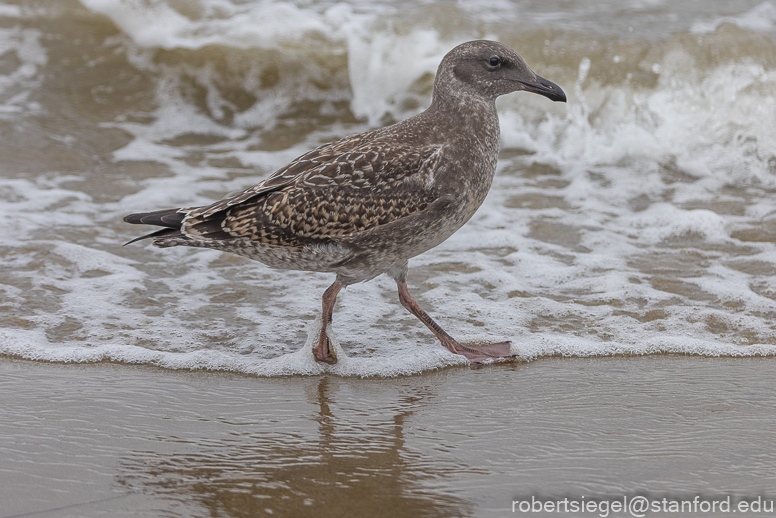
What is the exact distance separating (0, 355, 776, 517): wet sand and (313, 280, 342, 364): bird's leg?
176 mm

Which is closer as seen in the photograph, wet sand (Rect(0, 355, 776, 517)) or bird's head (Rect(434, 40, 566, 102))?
wet sand (Rect(0, 355, 776, 517))

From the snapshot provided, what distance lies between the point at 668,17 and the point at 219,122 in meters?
6.15

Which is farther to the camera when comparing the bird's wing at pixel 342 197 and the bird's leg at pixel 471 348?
the bird's leg at pixel 471 348

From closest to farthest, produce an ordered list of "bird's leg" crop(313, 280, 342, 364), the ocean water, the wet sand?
1. the wet sand
2. "bird's leg" crop(313, 280, 342, 364)
3. the ocean water

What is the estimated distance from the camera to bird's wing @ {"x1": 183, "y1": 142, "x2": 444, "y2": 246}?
4715mm

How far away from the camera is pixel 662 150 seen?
29.7 ft

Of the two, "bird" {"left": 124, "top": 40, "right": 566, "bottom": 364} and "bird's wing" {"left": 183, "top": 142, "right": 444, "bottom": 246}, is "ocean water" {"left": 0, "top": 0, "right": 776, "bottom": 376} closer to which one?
"bird" {"left": 124, "top": 40, "right": 566, "bottom": 364}

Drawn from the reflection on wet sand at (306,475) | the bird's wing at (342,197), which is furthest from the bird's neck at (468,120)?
the reflection on wet sand at (306,475)

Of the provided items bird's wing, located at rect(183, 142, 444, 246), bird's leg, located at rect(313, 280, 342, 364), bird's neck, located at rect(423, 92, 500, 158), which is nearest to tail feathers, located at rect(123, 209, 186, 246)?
bird's wing, located at rect(183, 142, 444, 246)

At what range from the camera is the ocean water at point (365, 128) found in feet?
17.3

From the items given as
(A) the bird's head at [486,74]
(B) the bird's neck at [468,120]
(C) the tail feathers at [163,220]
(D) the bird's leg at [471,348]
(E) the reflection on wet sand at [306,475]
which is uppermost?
(A) the bird's head at [486,74]

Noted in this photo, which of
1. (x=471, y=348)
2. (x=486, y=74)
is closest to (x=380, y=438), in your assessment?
Answer: (x=471, y=348)

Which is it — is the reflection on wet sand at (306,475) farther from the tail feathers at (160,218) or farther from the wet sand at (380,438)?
the tail feathers at (160,218)

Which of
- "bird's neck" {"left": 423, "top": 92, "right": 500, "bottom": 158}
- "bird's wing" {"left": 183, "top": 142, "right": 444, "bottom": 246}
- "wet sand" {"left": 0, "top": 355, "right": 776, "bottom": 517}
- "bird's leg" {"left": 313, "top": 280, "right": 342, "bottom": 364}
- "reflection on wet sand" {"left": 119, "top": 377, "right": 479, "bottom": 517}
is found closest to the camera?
"reflection on wet sand" {"left": 119, "top": 377, "right": 479, "bottom": 517}
